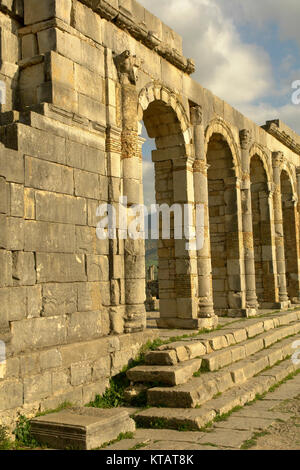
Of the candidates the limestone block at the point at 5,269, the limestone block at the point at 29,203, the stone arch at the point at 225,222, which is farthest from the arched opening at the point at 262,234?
the limestone block at the point at 5,269

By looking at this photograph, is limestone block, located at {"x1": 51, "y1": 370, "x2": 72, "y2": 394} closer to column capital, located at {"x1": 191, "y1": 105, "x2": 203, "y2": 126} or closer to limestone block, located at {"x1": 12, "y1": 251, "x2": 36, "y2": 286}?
limestone block, located at {"x1": 12, "y1": 251, "x2": 36, "y2": 286}

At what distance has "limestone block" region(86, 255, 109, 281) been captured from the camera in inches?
309

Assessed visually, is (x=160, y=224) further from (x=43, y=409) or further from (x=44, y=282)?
(x=43, y=409)

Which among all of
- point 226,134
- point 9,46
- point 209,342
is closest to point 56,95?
point 9,46

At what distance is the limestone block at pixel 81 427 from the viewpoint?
17.6 ft

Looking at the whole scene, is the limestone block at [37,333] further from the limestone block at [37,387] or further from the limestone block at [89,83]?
the limestone block at [89,83]

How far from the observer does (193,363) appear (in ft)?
25.3

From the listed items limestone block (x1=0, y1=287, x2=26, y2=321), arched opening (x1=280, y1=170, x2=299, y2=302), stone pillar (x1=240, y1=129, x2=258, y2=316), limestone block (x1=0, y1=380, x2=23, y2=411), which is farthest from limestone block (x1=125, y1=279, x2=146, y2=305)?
arched opening (x1=280, y1=170, x2=299, y2=302)

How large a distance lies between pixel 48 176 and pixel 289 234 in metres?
15.9

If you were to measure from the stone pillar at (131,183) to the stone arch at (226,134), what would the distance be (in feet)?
13.8

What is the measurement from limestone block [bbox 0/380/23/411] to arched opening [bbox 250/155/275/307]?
40.8ft

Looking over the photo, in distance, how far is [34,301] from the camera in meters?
6.70

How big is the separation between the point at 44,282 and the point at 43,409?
165 centimetres
